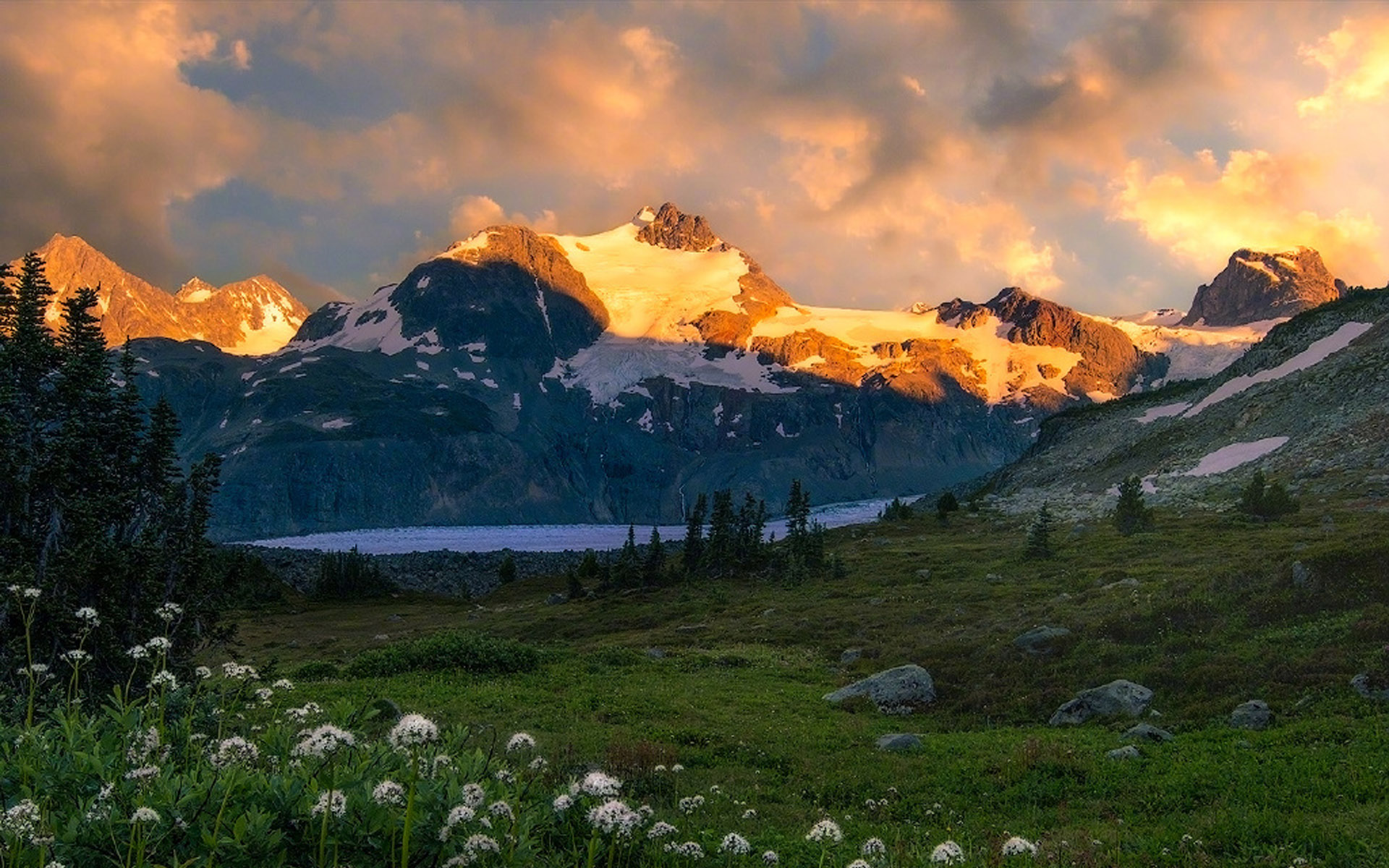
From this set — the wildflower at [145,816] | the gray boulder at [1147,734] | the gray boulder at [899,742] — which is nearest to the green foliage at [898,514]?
the gray boulder at [899,742]

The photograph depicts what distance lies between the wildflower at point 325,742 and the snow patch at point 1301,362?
3974 inches

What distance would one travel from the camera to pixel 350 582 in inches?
4112

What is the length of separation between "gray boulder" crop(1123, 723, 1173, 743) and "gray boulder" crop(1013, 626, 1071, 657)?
9285 millimetres

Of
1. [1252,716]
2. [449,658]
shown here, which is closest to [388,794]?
[1252,716]

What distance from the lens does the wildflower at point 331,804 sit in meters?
5.60

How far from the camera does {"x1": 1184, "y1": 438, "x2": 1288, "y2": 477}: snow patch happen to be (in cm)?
6850

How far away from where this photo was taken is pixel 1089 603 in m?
33.8

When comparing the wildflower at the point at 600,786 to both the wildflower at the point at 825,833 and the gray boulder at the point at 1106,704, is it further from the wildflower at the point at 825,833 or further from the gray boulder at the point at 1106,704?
the gray boulder at the point at 1106,704

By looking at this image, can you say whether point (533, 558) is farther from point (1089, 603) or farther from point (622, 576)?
point (1089, 603)

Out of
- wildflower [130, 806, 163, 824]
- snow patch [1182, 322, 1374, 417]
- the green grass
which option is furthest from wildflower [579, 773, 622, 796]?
snow patch [1182, 322, 1374, 417]

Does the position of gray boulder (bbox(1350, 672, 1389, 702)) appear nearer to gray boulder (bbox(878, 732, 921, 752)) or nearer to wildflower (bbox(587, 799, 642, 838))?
gray boulder (bbox(878, 732, 921, 752))

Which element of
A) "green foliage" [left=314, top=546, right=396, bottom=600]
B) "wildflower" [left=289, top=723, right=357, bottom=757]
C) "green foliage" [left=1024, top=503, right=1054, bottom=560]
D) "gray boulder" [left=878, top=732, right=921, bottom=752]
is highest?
"wildflower" [left=289, top=723, right=357, bottom=757]

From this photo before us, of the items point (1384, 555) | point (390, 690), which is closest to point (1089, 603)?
point (1384, 555)

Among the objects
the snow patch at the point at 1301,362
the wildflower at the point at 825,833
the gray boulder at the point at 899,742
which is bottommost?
the gray boulder at the point at 899,742
